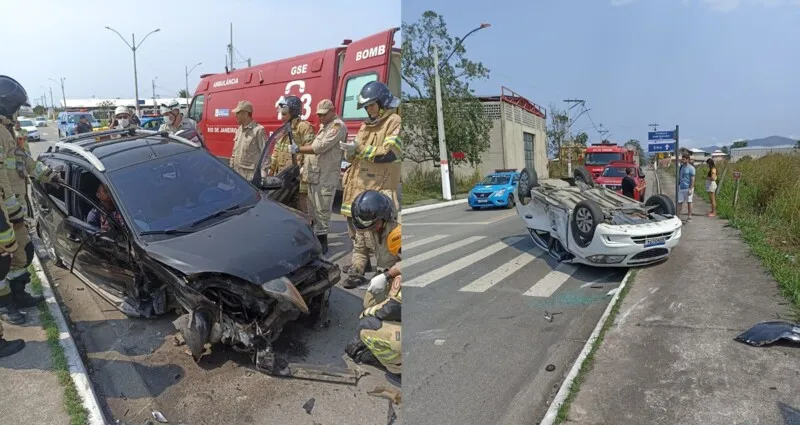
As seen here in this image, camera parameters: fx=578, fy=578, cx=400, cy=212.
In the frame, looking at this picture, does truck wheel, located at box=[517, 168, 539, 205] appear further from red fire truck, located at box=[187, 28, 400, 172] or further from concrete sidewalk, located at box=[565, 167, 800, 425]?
red fire truck, located at box=[187, 28, 400, 172]

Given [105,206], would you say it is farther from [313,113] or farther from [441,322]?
[313,113]

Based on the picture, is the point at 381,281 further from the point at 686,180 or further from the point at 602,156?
the point at 602,156

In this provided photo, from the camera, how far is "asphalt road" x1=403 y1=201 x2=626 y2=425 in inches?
81.8

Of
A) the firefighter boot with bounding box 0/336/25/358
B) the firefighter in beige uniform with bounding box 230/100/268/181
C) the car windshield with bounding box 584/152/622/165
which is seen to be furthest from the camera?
the car windshield with bounding box 584/152/622/165

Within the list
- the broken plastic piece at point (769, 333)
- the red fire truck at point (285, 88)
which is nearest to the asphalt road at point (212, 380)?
the broken plastic piece at point (769, 333)

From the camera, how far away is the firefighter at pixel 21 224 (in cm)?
528

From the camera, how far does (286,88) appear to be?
10.8 meters

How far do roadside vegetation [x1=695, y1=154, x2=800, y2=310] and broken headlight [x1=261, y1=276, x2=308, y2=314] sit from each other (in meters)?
4.70

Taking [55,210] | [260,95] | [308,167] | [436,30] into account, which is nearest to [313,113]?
[260,95]

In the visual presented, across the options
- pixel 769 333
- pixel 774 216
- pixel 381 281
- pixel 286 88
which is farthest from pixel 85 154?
pixel 774 216

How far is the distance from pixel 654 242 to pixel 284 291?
18.3 ft

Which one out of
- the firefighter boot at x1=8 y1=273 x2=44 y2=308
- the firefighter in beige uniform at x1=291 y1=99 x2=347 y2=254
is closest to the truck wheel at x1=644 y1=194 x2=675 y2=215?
the firefighter in beige uniform at x1=291 y1=99 x2=347 y2=254

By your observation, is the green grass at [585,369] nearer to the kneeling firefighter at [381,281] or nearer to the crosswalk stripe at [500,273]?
the kneeling firefighter at [381,281]

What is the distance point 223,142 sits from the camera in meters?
13.0
